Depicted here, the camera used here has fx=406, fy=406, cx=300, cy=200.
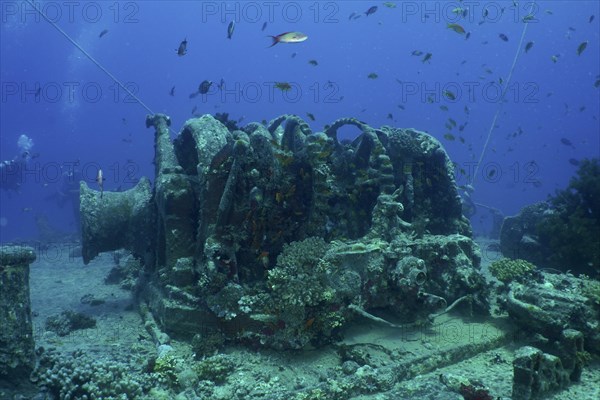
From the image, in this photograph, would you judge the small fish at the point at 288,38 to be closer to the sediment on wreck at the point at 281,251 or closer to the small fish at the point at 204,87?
the sediment on wreck at the point at 281,251

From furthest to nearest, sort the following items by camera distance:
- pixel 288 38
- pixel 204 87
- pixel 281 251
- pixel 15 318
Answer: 1. pixel 204 87
2. pixel 288 38
3. pixel 281 251
4. pixel 15 318

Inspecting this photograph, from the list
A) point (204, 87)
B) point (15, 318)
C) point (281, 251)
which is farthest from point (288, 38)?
point (15, 318)

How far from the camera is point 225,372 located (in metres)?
5.49

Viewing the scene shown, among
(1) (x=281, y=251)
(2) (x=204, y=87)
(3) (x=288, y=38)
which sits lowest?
(1) (x=281, y=251)

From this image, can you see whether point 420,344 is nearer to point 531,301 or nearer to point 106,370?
point 531,301

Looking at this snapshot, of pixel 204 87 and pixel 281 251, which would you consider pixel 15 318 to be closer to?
pixel 281 251

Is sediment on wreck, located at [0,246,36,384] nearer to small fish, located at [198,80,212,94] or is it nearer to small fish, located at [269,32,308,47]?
small fish, located at [269,32,308,47]

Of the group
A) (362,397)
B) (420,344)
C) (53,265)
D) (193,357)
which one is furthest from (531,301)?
(53,265)

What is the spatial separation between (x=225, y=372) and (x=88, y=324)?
398cm

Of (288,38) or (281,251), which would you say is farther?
(288,38)

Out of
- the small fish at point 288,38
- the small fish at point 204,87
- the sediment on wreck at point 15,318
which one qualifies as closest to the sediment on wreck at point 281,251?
the sediment on wreck at point 15,318

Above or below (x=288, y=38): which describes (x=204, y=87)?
below

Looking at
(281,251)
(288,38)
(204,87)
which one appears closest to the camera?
(281,251)

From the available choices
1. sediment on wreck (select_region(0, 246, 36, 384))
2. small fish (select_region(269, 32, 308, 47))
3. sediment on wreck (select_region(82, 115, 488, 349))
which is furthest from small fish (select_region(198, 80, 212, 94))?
sediment on wreck (select_region(0, 246, 36, 384))
